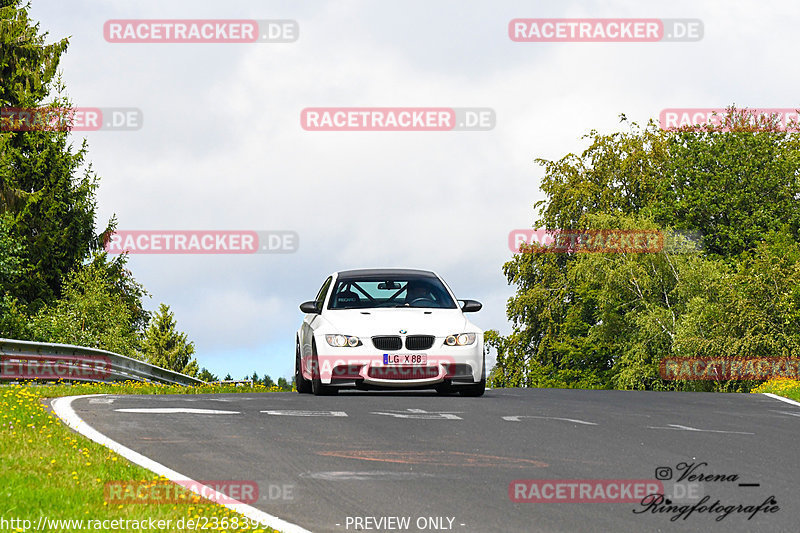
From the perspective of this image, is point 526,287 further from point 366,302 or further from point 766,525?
point 766,525

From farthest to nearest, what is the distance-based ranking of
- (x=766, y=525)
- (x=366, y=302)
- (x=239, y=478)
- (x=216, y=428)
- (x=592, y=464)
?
(x=366, y=302)
(x=216, y=428)
(x=592, y=464)
(x=239, y=478)
(x=766, y=525)

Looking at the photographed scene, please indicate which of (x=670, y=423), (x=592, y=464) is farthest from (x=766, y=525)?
(x=670, y=423)

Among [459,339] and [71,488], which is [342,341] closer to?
[459,339]

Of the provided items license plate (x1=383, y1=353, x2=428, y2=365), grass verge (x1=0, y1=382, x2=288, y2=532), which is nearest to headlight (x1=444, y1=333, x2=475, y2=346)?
license plate (x1=383, y1=353, x2=428, y2=365)

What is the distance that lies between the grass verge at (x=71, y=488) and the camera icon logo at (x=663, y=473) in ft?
11.5

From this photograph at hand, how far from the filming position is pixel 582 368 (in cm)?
5756

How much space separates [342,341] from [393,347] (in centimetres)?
72

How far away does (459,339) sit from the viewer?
16.2m

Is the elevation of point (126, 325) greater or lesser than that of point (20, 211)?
lesser

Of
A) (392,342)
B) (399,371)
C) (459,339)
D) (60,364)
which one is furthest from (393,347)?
(60,364)

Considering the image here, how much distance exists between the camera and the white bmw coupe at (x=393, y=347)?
52.7 feet

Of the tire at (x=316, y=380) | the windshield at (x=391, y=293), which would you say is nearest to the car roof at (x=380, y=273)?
the windshield at (x=391, y=293)

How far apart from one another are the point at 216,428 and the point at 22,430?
1.88 metres

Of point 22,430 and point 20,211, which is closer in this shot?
point 22,430
